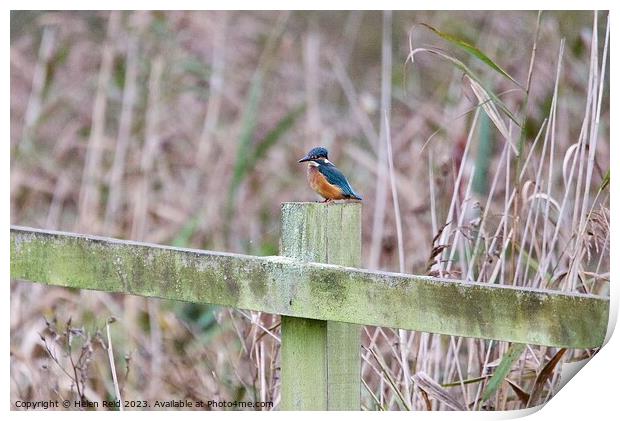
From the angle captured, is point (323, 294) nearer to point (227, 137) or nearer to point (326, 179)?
point (326, 179)

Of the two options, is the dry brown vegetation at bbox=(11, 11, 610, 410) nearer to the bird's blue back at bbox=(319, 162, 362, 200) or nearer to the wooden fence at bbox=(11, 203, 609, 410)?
the bird's blue back at bbox=(319, 162, 362, 200)

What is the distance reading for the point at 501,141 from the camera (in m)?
3.05

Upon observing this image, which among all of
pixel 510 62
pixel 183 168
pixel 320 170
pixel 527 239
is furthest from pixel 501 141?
pixel 183 168

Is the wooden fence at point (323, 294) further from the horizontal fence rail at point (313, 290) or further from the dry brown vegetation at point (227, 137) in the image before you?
the dry brown vegetation at point (227, 137)

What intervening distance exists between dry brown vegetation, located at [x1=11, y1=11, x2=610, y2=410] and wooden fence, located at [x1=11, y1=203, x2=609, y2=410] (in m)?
0.54

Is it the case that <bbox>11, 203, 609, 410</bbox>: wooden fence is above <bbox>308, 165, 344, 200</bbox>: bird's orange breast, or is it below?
below

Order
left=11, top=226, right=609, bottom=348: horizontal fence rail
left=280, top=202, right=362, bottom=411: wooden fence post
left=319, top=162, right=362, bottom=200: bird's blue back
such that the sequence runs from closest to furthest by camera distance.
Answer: left=11, top=226, right=609, bottom=348: horizontal fence rail, left=280, top=202, right=362, bottom=411: wooden fence post, left=319, top=162, right=362, bottom=200: bird's blue back

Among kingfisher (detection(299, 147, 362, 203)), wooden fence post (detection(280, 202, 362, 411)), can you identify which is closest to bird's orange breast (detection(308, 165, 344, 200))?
kingfisher (detection(299, 147, 362, 203))

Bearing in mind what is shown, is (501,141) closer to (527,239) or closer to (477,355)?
(527,239)

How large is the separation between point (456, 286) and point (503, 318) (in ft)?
0.35

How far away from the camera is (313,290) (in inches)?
75.8

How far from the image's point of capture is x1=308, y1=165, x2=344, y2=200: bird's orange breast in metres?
2.36

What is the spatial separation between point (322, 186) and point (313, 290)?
52cm

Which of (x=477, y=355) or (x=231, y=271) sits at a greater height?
(x=231, y=271)
